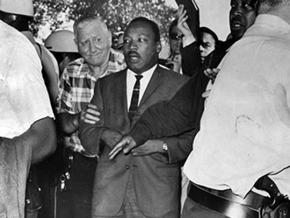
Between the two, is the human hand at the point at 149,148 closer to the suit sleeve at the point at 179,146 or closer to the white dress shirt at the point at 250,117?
the suit sleeve at the point at 179,146

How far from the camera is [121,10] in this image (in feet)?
20.6

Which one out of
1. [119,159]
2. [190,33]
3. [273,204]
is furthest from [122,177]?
[273,204]

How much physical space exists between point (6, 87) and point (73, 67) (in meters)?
2.95

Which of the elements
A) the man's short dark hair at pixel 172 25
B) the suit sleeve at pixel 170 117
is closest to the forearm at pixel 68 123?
the suit sleeve at pixel 170 117

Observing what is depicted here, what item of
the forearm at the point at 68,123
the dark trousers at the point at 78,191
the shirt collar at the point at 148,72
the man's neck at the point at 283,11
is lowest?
the dark trousers at the point at 78,191

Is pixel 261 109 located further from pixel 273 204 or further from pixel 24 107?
pixel 24 107

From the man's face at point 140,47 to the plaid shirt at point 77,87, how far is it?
675mm

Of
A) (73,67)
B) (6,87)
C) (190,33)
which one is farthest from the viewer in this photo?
(73,67)

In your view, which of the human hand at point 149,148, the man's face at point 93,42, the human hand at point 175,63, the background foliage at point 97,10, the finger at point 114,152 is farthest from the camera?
the background foliage at point 97,10

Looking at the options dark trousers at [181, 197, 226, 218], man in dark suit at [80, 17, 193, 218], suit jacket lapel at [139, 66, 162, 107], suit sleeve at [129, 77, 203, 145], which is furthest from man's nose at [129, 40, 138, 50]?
dark trousers at [181, 197, 226, 218]

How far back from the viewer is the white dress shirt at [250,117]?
226 centimetres

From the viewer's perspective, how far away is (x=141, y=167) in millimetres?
3816

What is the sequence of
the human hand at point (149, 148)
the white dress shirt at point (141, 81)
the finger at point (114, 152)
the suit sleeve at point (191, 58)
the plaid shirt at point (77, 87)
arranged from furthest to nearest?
the plaid shirt at point (77, 87) < the suit sleeve at point (191, 58) < the white dress shirt at point (141, 81) < the human hand at point (149, 148) < the finger at point (114, 152)

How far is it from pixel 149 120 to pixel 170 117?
0.13 m
